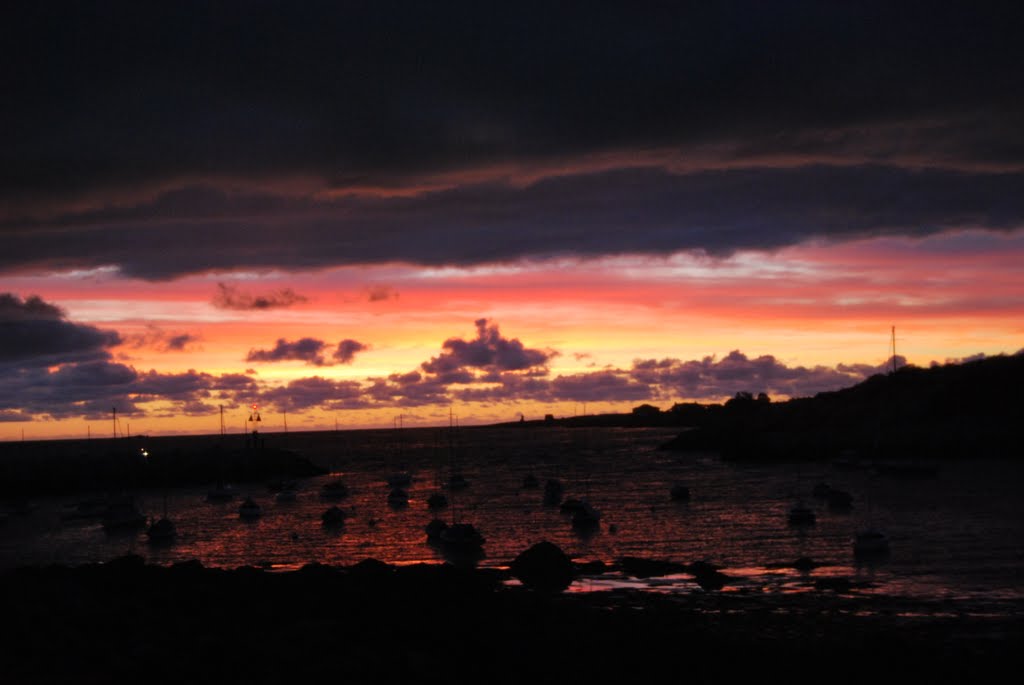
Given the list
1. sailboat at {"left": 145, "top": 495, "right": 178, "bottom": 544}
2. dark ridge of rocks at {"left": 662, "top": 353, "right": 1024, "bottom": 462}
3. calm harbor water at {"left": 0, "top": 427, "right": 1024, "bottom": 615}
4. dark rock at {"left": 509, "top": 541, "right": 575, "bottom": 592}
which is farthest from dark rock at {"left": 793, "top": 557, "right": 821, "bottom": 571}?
dark ridge of rocks at {"left": 662, "top": 353, "right": 1024, "bottom": 462}

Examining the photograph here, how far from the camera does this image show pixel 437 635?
26797 mm

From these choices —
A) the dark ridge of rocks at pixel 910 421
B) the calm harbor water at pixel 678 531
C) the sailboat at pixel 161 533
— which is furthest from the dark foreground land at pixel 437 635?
the dark ridge of rocks at pixel 910 421

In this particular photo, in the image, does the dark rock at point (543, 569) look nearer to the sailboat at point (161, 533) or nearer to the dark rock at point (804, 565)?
the dark rock at point (804, 565)

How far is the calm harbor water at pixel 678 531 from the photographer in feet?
133

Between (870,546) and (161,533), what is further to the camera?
(161,533)

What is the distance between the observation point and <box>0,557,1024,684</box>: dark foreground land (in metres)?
22.5

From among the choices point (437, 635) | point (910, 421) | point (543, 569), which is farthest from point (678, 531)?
point (910, 421)

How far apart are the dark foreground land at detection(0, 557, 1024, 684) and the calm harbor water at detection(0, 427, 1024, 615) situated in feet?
18.9

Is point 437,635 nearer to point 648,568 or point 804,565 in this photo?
point 648,568

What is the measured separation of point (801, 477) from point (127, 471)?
98.0 metres

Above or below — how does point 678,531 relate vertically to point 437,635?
below

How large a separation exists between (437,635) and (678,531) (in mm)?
38273

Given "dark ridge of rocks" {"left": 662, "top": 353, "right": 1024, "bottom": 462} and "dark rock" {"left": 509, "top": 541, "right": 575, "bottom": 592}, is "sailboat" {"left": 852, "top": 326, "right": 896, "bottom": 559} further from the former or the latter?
"dark ridge of rocks" {"left": 662, "top": 353, "right": 1024, "bottom": 462}

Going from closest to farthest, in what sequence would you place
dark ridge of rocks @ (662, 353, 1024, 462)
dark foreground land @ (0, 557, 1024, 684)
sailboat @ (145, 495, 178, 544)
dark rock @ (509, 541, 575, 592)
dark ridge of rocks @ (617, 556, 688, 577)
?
dark foreground land @ (0, 557, 1024, 684), dark rock @ (509, 541, 575, 592), dark ridge of rocks @ (617, 556, 688, 577), sailboat @ (145, 495, 178, 544), dark ridge of rocks @ (662, 353, 1024, 462)
